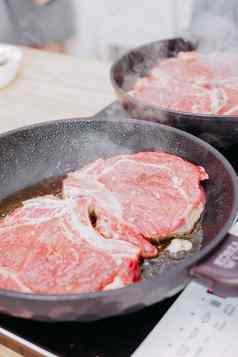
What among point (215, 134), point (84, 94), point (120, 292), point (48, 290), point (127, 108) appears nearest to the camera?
point (120, 292)

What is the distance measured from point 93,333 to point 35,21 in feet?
9.90

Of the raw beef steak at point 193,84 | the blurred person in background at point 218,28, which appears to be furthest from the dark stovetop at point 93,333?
the blurred person in background at point 218,28

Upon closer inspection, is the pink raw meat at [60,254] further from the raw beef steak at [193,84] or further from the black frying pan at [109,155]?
the raw beef steak at [193,84]

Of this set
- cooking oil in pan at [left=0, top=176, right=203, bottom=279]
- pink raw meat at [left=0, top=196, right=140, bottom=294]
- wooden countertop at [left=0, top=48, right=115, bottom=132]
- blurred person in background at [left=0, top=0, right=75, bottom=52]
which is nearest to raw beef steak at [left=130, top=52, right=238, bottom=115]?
wooden countertop at [left=0, top=48, right=115, bottom=132]

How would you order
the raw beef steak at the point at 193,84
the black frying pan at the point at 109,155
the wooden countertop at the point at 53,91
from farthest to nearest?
the wooden countertop at the point at 53,91
the raw beef steak at the point at 193,84
the black frying pan at the point at 109,155

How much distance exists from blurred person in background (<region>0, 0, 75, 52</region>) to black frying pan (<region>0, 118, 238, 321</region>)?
2.20 m

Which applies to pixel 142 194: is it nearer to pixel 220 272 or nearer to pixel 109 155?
pixel 109 155

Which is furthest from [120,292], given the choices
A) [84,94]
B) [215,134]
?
[84,94]

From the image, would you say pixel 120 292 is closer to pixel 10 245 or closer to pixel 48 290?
pixel 48 290

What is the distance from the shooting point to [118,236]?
1.13 meters

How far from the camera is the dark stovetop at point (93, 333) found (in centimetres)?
93

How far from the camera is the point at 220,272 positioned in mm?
847

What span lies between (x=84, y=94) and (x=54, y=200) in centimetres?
87

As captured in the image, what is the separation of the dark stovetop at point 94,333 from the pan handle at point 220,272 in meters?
0.17
